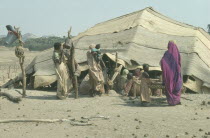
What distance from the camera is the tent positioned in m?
14.5

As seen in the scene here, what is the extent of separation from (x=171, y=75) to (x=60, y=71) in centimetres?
342

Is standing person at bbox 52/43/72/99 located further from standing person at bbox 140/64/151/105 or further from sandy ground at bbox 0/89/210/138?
standing person at bbox 140/64/151/105

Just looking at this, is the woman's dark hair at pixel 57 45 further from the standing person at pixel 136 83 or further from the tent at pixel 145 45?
the standing person at pixel 136 83

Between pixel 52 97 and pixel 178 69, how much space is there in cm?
408

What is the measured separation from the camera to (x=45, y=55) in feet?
55.6

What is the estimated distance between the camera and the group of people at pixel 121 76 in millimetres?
11055

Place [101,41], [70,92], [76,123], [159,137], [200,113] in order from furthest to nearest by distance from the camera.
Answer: [101,41] < [70,92] < [200,113] < [76,123] < [159,137]

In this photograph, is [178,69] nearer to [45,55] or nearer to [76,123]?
[76,123]

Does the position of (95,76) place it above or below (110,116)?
above

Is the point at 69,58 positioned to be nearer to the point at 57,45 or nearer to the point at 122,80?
the point at 57,45

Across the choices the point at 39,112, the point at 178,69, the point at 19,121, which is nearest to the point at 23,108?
the point at 39,112

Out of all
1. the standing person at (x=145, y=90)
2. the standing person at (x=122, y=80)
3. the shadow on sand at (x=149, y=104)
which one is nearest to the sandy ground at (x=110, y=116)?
the shadow on sand at (x=149, y=104)

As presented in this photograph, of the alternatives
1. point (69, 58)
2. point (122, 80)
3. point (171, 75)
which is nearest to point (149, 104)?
point (171, 75)

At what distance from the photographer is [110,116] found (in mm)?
9672
